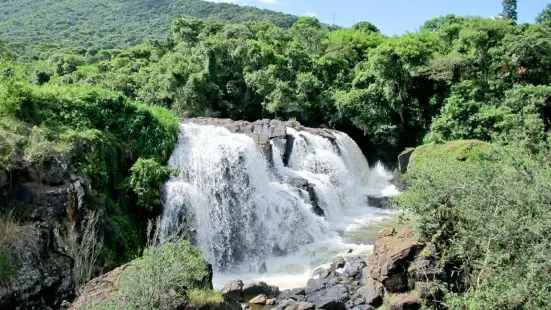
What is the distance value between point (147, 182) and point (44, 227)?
426 cm

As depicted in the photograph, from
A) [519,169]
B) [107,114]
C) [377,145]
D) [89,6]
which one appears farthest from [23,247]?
[89,6]

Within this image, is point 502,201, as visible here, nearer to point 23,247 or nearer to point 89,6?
point 23,247

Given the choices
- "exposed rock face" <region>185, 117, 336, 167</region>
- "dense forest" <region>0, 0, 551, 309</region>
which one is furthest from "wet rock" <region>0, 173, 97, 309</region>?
"exposed rock face" <region>185, 117, 336, 167</region>

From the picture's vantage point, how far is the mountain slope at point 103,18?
91.4 meters

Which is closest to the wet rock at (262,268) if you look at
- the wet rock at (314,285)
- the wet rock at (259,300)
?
the wet rock at (314,285)

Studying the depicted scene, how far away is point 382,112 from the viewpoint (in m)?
29.2

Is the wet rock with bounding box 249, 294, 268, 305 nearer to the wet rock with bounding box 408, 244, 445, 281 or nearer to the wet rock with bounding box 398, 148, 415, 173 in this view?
the wet rock with bounding box 408, 244, 445, 281

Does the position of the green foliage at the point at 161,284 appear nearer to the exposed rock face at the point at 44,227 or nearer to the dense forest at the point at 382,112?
the exposed rock face at the point at 44,227

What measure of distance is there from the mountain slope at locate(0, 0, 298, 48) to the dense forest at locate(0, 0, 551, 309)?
131 feet

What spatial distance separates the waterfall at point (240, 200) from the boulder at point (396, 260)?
5721mm

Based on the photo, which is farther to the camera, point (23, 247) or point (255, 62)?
point (255, 62)

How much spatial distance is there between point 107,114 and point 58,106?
1.73 metres

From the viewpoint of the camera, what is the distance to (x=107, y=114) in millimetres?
16453

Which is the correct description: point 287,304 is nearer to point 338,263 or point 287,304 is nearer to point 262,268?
point 338,263
